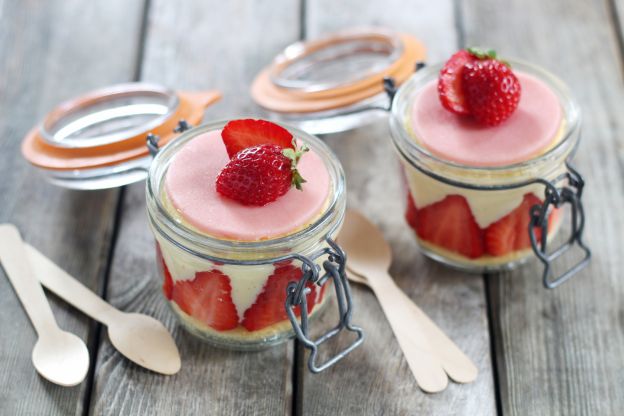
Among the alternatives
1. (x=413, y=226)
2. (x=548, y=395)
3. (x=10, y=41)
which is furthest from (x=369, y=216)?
(x=10, y=41)

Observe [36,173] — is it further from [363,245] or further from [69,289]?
[363,245]

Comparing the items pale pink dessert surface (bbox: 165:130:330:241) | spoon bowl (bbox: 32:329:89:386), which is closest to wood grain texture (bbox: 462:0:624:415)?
pale pink dessert surface (bbox: 165:130:330:241)

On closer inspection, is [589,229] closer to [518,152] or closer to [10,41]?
[518,152]

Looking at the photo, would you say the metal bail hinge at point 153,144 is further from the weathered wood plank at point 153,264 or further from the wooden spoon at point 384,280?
the wooden spoon at point 384,280

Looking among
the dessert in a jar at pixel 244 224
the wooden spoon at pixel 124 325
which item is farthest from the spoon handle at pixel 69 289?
the dessert in a jar at pixel 244 224

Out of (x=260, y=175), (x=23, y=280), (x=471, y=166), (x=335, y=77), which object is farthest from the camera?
(x=335, y=77)

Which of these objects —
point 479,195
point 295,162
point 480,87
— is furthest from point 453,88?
point 295,162
